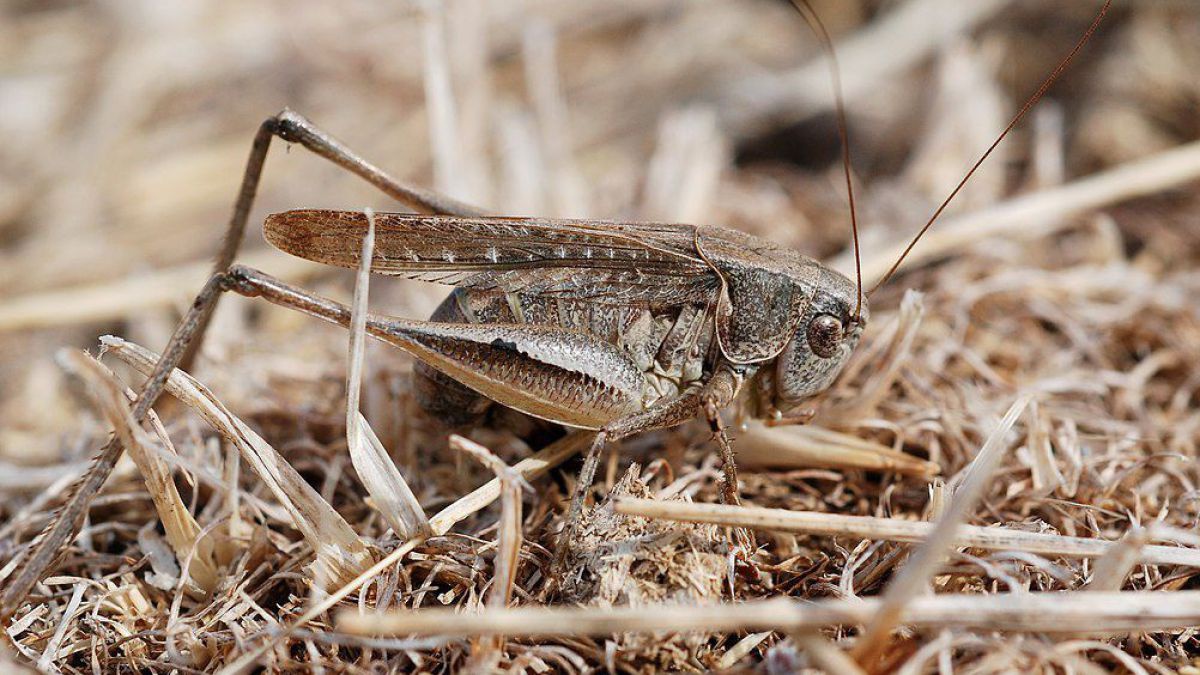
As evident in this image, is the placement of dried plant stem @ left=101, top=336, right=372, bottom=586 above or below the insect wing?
below

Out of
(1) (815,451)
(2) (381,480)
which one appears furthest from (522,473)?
(1) (815,451)

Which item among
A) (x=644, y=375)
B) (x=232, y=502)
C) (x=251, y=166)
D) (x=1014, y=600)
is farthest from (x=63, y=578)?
(x=1014, y=600)

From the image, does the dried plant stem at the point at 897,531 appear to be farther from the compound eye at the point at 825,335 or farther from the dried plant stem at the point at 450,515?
the compound eye at the point at 825,335

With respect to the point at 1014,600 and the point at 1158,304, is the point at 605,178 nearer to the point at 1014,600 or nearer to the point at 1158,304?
the point at 1158,304

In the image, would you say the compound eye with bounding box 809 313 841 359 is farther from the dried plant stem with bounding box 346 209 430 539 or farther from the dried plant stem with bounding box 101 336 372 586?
the dried plant stem with bounding box 101 336 372 586

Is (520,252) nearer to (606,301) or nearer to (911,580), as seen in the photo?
(606,301)

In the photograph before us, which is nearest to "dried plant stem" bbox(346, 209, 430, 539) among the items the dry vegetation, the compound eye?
the dry vegetation
